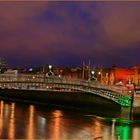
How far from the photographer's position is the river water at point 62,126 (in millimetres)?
19969

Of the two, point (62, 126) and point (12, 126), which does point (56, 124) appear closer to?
point (62, 126)

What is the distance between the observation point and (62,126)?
22812 mm

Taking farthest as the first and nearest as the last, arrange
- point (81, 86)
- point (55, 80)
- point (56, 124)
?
point (81, 86)
point (55, 80)
point (56, 124)

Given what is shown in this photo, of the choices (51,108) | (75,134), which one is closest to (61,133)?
(75,134)

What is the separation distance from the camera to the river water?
65.5 feet

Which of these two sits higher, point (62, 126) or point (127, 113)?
point (127, 113)

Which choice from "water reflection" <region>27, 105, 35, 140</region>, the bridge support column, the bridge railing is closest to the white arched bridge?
the bridge railing

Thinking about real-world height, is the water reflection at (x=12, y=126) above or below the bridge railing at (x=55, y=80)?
below

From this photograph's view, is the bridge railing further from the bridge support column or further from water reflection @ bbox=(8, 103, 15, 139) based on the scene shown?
water reflection @ bbox=(8, 103, 15, 139)

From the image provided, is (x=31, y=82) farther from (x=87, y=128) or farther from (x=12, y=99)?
(x=12, y=99)

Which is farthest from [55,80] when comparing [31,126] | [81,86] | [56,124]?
[31,126]

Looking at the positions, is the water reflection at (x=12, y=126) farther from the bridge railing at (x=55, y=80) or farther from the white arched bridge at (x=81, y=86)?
the bridge railing at (x=55, y=80)

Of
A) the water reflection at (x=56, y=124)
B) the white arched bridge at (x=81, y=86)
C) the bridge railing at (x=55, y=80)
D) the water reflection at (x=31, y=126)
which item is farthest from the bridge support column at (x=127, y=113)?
the water reflection at (x=31, y=126)

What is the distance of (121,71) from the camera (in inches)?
2267
